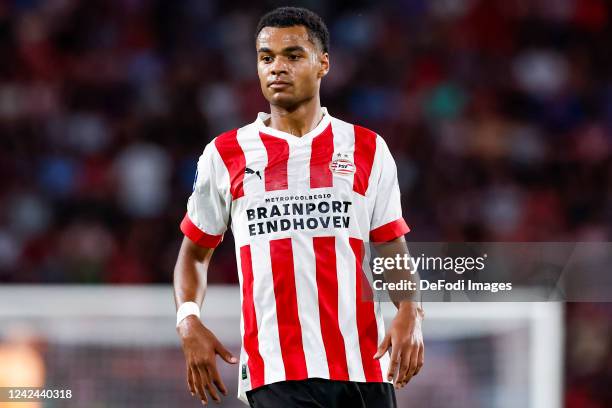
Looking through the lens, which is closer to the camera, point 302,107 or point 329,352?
point 329,352

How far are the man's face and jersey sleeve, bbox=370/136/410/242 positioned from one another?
1.01ft

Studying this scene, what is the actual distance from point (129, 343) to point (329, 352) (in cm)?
179

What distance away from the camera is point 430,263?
352cm

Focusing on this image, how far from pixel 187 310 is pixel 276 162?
51cm

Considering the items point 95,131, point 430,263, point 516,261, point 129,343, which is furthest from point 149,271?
point 430,263

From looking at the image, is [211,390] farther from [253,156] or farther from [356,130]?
[356,130]

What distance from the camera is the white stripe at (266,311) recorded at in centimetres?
297

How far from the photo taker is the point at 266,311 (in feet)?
9.88

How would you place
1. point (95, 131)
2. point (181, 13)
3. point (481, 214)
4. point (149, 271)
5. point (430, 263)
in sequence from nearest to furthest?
point (430, 263), point (149, 271), point (481, 214), point (95, 131), point (181, 13)

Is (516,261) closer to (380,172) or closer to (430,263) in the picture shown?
(430,263)

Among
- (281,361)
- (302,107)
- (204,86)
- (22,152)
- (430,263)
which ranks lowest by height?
(281,361)

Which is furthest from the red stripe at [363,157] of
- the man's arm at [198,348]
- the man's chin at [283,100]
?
the man's arm at [198,348]

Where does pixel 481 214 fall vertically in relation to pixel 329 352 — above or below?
above

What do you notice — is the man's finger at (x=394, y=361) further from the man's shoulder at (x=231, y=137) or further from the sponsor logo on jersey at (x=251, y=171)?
the man's shoulder at (x=231, y=137)
